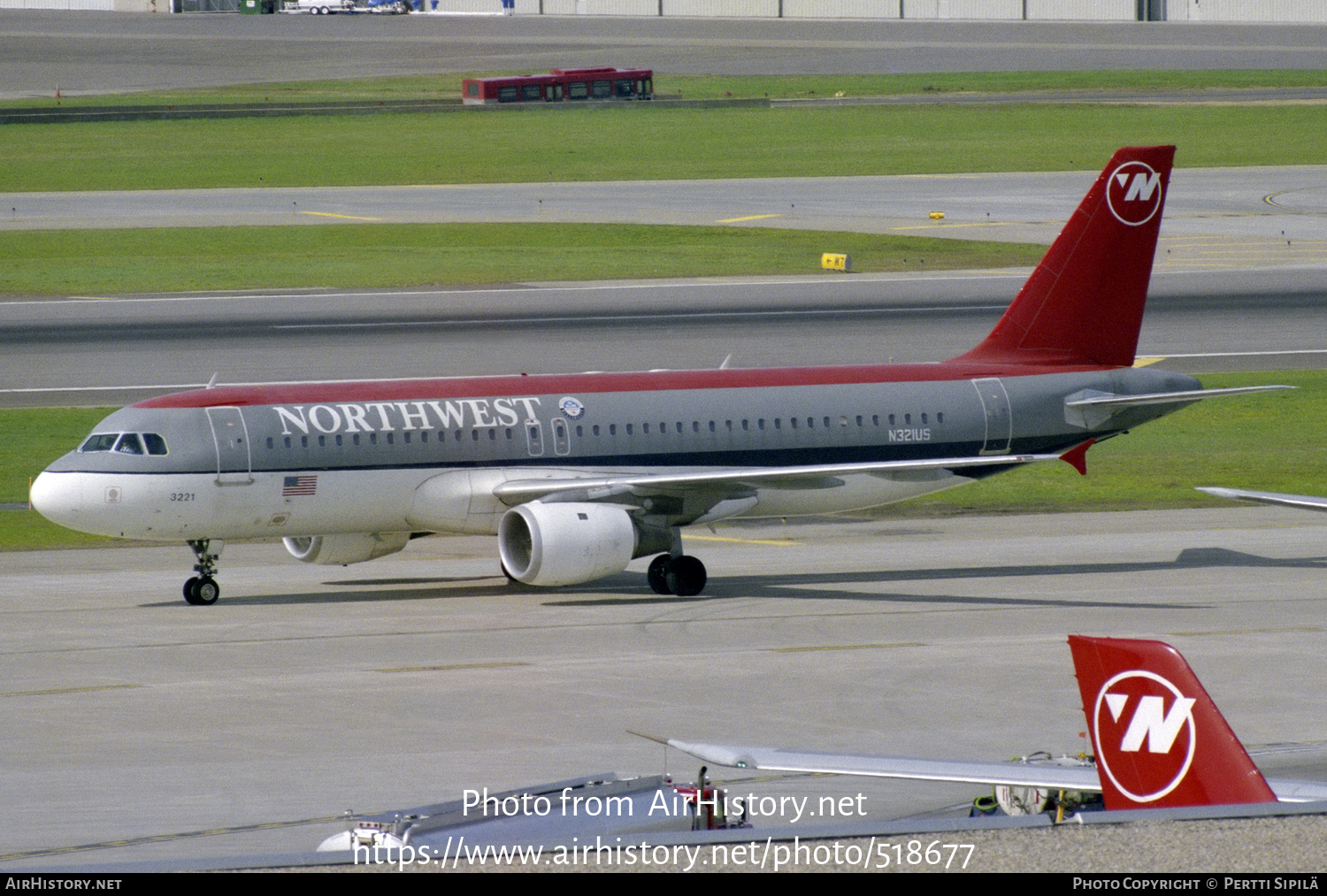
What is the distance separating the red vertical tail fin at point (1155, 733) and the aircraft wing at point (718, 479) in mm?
18682

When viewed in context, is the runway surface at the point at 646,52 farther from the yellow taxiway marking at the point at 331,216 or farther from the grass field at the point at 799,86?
the yellow taxiway marking at the point at 331,216

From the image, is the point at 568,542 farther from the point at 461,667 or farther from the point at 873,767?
the point at 873,767

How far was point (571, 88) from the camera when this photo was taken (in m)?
141

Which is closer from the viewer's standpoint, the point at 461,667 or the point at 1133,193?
the point at 461,667

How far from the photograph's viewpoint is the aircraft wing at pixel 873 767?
15375 mm

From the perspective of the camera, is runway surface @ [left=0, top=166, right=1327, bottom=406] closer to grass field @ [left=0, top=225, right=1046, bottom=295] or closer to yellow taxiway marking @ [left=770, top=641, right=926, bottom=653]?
grass field @ [left=0, top=225, right=1046, bottom=295]

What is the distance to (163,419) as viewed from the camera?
34.9 m

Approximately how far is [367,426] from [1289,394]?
33000 millimetres

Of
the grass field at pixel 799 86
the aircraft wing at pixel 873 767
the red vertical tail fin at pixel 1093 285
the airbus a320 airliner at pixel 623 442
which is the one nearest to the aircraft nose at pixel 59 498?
the airbus a320 airliner at pixel 623 442

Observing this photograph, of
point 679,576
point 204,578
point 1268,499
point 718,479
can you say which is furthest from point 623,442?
point 1268,499

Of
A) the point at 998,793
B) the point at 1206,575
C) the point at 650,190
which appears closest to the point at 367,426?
the point at 1206,575

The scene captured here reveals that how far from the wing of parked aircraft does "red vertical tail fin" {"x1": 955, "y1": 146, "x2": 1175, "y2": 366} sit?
80.8ft

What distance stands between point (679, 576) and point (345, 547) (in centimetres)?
656

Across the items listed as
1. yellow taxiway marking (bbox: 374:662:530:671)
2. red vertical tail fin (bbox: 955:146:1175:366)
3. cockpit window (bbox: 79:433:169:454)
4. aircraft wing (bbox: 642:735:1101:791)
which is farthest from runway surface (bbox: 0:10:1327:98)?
aircraft wing (bbox: 642:735:1101:791)
